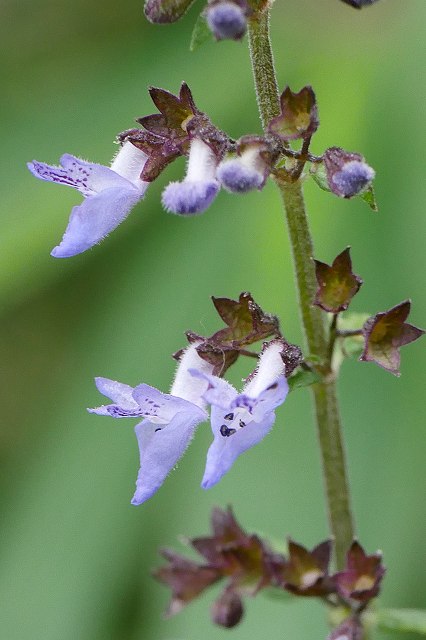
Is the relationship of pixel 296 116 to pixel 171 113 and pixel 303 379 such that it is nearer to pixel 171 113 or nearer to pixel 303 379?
pixel 171 113

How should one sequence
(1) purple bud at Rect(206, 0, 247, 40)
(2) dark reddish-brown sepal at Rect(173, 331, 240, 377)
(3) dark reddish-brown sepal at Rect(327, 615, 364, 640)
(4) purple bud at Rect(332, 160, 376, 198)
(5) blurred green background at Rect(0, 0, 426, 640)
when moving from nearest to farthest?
(1) purple bud at Rect(206, 0, 247, 40)
(4) purple bud at Rect(332, 160, 376, 198)
(2) dark reddish-brown sepal at Rect(173, 331, 240, 377)
(3) dark reddish-brown sepal at Rect(327, 615, 364, 640)
(5) blurred green background at Rect(0, 0, 426, 640)

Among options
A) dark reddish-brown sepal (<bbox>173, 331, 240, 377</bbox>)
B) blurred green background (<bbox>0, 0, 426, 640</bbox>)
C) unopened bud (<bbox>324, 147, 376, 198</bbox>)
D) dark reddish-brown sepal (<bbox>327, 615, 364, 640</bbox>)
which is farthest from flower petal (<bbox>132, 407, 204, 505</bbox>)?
blurred green background (<bbox>0, 0, 426, 640</bbox>)

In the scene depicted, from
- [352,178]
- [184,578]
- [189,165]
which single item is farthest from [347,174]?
[184,578]

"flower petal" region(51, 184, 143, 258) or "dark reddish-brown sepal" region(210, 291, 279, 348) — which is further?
"dark reddish-brown sepal" region(210, 291, 279, 348)

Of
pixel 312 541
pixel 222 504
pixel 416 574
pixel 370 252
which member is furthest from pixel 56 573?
pixel 370 252

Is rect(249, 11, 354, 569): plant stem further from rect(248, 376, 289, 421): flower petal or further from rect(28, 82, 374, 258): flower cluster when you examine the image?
rect(248, 376, 289, 421): flower petal

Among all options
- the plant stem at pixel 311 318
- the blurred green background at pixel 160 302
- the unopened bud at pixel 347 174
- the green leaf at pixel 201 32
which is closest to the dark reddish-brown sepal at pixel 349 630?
the plant stem at pixel 311 318
